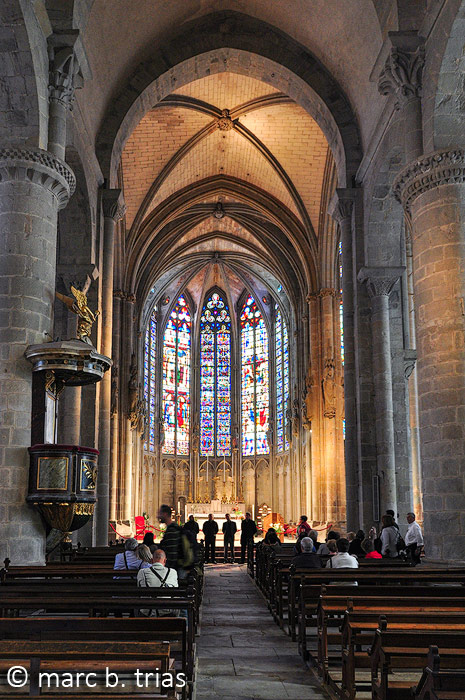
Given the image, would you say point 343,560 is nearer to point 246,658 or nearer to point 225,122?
point 246,658

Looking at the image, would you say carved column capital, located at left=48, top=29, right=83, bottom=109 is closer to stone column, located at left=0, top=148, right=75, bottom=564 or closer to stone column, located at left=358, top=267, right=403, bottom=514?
stone column, located at left=0, top=148, right=75, bottom=564

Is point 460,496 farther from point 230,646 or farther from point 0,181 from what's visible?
point 0,181

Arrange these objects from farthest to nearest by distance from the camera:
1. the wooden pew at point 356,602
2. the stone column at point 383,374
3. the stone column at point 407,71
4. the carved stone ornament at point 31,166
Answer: the stone column at point 383,374 < the stone column at point 407,71 < the carved stone ornament at point 31,166 < the wooden pew at point 356,602

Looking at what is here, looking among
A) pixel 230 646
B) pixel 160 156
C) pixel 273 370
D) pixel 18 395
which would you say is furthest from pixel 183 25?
pixel 273 370

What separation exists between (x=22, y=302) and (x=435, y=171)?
22.0ft

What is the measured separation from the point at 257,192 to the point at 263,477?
1712 centimetres

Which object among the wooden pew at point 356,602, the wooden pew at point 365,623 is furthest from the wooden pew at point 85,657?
the wooden pew at point 356,602

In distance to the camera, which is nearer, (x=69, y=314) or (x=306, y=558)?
(x=306, y=558)

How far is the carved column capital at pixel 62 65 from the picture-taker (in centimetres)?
1252

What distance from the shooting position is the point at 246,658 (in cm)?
790

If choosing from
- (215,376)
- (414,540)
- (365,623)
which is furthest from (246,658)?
(215,376)

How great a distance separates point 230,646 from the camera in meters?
8.67

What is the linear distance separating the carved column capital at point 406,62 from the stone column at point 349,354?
5.16m

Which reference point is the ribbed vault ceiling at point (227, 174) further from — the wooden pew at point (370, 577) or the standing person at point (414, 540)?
the wooden pew at point (370, 577)
